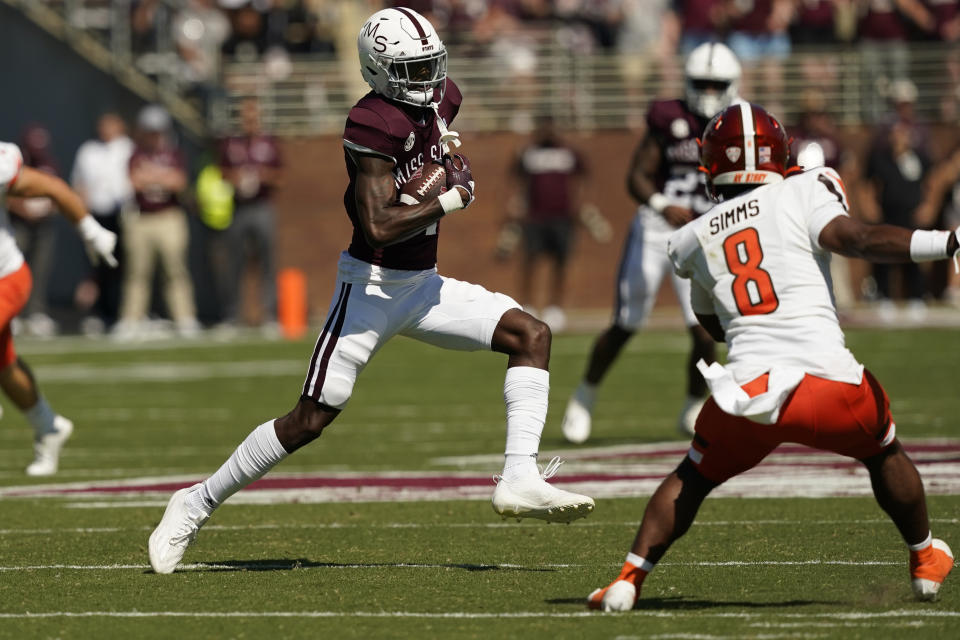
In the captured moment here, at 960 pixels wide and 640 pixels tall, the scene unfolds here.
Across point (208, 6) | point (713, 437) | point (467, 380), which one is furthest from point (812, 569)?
point (208, 6)

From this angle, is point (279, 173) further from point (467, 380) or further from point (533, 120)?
point (467, 380)

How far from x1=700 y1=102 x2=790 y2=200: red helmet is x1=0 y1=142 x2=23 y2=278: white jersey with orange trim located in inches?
164

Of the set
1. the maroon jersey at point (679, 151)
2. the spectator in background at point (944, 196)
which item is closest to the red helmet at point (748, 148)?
the maroon jersey at point (679, 151)

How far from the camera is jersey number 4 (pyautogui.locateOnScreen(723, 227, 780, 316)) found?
530cm

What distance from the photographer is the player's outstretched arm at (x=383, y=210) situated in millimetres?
6195

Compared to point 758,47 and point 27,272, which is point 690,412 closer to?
point 27,272

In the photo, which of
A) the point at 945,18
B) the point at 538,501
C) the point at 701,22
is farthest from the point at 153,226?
the point at 538,501

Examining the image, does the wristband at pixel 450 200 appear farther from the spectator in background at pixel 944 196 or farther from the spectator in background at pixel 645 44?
the spectator in background at pixel 645 44

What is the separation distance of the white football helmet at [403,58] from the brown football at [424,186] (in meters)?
0.25

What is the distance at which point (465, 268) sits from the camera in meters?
22.6

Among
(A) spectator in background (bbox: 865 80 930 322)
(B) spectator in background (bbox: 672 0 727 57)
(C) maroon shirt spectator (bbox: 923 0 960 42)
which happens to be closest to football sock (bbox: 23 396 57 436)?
(A) spectator in background (bbox: 865 80 930 322)

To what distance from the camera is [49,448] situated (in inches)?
373

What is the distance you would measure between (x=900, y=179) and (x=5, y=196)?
13016 millimetres

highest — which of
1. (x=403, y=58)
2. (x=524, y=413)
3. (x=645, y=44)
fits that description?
(x=403, y=58)
